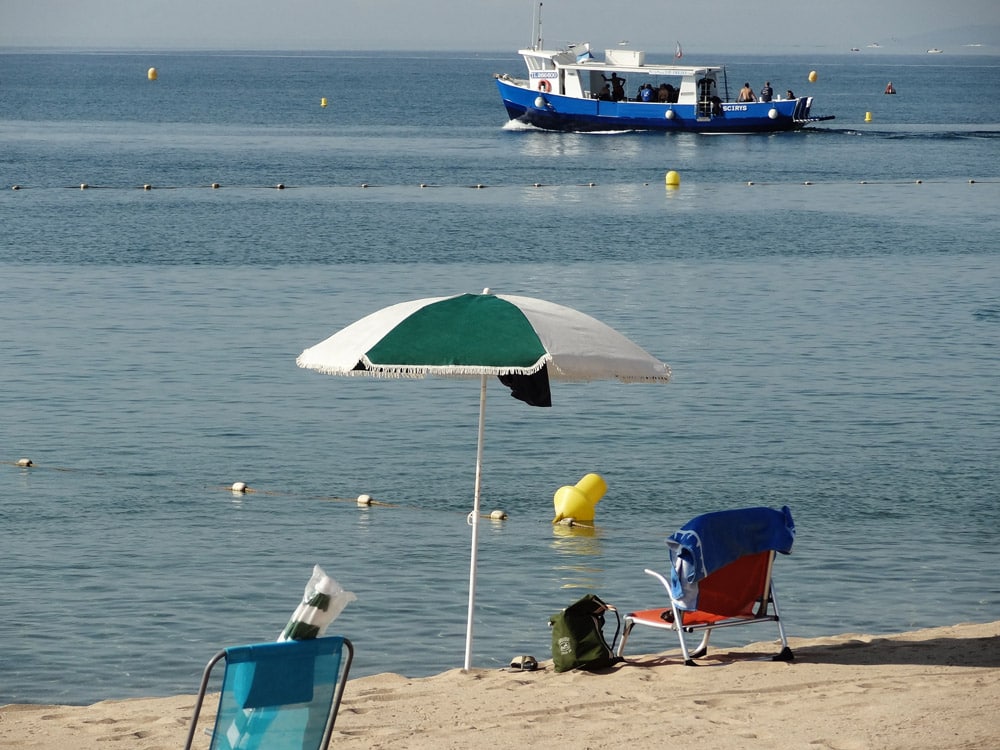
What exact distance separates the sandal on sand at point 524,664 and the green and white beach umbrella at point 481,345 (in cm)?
159

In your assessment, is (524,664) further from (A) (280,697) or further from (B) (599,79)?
(B) (599,79)

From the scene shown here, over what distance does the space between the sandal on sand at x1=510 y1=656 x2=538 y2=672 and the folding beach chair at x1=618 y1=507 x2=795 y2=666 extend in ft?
1.62

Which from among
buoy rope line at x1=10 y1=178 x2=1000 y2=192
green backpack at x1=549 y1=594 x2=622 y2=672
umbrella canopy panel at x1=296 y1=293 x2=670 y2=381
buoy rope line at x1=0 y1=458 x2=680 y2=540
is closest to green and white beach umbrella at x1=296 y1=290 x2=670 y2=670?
umbrella canopy panel at x1=296 y1=293 x2=670 y2=381

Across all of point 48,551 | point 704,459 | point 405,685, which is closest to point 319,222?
point 704,459

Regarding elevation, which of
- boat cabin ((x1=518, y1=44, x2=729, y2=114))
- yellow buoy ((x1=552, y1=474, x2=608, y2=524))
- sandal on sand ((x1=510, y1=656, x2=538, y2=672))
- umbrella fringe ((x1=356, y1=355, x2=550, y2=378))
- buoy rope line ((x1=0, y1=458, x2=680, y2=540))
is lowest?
buoy rope line ((x1=0, y1=458, x2=680, y2=540))

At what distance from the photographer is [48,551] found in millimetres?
11664

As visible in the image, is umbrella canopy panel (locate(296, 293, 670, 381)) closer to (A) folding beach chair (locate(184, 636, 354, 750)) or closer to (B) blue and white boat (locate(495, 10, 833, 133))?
(A) folding beach chair (locate(184, 636, 354, 750))

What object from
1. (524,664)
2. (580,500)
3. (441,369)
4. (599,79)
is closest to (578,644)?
(524,664)

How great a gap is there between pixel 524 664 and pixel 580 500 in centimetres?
456

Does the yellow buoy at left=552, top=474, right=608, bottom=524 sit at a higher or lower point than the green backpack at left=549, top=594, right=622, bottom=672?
lower

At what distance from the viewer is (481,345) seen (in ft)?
24.2

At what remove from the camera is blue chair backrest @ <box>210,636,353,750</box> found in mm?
5285

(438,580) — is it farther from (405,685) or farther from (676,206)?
(676,206)

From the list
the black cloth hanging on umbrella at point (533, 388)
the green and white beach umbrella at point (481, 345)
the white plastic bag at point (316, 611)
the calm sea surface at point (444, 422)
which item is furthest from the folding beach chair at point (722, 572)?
the white plastic bag at point (316, 611)
